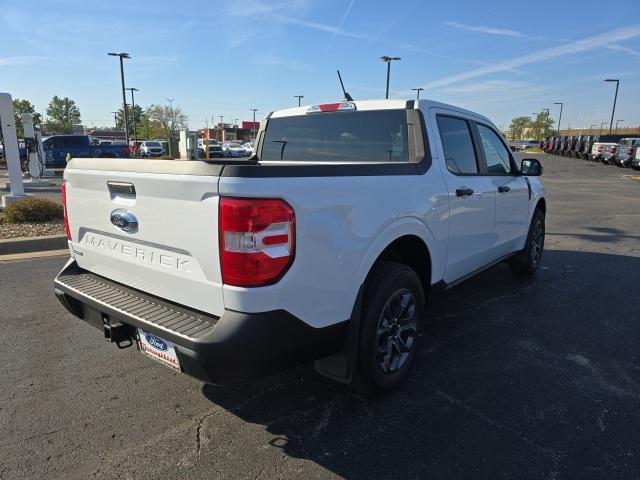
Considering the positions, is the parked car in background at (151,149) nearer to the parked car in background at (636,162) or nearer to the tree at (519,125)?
the parked car in background at (636,162)

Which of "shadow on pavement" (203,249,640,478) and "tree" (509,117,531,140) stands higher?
"tree" (509,117,531,140)

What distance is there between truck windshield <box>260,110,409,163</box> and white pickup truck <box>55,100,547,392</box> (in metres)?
0.01

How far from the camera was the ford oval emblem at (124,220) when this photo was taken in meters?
2.52

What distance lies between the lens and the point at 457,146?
12.5ft

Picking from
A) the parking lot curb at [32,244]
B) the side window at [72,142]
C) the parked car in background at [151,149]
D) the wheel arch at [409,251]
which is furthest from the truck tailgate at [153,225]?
the parked car in background at [151,149]

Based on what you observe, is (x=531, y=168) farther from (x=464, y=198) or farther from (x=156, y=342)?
(x=156, y=342)

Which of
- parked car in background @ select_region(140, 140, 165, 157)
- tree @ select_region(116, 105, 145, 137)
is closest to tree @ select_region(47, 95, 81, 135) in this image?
tree @ select_region(116, 105, 145, 137)

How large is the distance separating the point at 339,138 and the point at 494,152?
1.72 m

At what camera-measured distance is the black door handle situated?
353 cm

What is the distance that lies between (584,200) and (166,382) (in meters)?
14.3

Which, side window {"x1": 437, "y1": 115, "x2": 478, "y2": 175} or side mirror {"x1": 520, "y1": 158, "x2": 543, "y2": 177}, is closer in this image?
side window {"x1": 437, "y1": 115, "x2": 478, "y2": 175}

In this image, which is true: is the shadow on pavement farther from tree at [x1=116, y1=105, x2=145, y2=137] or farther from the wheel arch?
tree at [x1=116, y1=105, x2=145, y2=137]

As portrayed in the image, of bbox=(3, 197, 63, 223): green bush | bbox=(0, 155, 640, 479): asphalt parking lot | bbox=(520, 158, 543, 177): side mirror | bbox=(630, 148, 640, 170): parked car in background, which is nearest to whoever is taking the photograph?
bbox=(0, 155, 640, 479): asphalt parking lot

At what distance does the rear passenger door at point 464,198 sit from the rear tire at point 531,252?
140 cm
